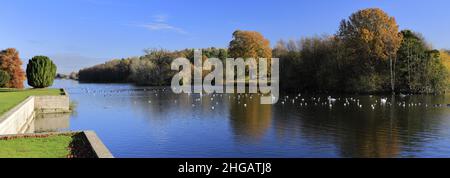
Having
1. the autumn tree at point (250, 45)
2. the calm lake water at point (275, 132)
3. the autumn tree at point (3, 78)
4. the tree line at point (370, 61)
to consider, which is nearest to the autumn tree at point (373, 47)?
the tree line at point (370, 61)

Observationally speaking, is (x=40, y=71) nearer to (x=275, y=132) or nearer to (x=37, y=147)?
(x=275, y=132)

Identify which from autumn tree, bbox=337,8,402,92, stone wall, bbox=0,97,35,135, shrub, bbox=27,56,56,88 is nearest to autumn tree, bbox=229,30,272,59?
autumn tree, bbox=337,8,402,92

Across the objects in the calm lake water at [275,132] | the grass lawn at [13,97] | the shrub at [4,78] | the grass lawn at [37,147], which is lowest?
the calm lake water at [275,132]

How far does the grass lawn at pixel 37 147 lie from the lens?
43.0 feet

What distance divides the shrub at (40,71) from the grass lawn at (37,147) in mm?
39153

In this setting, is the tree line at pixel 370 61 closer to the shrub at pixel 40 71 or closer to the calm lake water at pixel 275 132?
the calm lake water at pixel 275 132

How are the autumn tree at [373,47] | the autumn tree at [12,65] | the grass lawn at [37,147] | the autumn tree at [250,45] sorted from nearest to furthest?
the grass lawn at [37,147]
the autumn tree at [373,47]
the autumn tree at [12,65]
the autumn tree at [250,45]

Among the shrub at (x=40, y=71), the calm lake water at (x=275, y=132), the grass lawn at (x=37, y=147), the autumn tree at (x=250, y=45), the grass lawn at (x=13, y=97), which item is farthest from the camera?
the autumn tree at (x=250, y=45)

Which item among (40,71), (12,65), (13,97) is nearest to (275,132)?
(13,97)

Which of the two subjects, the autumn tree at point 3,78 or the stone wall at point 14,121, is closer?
the stone wall at point 14,121

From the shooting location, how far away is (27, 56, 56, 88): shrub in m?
52.4

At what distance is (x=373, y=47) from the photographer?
6241cm

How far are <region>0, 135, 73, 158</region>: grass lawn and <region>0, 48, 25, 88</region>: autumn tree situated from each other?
54.6 meters
